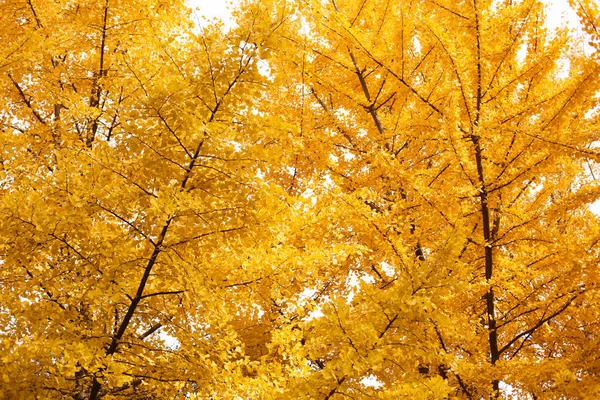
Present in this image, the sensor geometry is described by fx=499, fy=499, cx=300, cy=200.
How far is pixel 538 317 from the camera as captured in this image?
362cm

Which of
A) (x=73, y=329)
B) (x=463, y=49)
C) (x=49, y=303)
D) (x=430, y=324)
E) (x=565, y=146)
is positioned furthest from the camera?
(x=463, y=49)

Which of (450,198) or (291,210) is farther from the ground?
(450,198)

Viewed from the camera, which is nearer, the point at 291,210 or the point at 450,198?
the point at 291,210

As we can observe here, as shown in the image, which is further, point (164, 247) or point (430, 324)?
point (164, 247)

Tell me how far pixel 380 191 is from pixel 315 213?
3.30 ft

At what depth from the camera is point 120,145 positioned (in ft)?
9.04

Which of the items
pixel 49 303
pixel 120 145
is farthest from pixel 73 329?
pixel 120 145

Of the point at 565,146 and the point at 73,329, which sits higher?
the point at 565,146

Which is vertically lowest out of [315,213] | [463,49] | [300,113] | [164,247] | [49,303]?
[49,303]

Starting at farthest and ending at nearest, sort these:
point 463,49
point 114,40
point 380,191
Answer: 1. point 114,40
2. point 380,191
3. point 463,49

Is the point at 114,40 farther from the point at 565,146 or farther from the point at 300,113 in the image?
the point at 565,146

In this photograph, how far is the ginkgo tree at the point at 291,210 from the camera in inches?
102

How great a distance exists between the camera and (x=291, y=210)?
9.89 ft

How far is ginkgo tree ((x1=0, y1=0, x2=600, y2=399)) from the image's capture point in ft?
8.48
